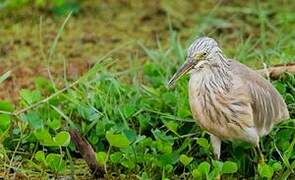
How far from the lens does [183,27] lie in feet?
24.5

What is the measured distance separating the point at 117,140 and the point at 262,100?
780mm

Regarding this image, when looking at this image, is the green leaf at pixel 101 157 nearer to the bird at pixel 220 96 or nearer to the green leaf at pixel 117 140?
the green leaf at pixel 117 140

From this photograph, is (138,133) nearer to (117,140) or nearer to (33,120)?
(117,140)

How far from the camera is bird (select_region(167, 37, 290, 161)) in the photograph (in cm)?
480

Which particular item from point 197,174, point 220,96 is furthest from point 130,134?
point 220,96

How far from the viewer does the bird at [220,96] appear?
4801mm

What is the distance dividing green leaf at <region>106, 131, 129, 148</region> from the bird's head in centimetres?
38

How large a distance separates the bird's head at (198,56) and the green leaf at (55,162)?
0.70 meters

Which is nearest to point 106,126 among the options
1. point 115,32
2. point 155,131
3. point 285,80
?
point 155,131

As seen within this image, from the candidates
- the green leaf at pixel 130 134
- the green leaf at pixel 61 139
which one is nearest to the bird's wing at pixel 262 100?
the green leaf at pixel 130 134

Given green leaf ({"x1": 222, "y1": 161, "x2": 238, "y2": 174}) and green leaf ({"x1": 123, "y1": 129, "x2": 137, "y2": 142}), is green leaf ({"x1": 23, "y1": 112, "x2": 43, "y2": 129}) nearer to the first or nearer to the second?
green leaf ({"x1": 123, "y1": 129, "x2": 137, "y2": 142})

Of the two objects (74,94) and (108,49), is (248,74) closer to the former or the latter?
(74,94)

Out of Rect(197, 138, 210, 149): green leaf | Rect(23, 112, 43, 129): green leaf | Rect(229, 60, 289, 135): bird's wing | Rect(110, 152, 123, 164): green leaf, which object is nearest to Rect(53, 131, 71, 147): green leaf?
Rect(110, 152, 123, 164): green leaf

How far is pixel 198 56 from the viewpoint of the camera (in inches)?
189
